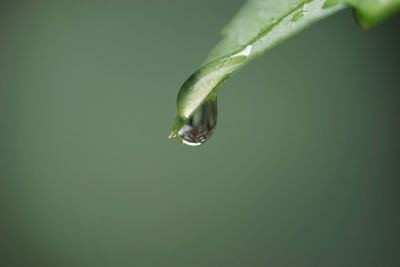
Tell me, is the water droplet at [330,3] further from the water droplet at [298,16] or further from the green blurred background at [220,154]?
the green blurred background at [220,154]

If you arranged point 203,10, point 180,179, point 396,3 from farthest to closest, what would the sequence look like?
point 203,10, point 180,179, point 396,3

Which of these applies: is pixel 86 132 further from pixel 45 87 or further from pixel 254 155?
pixel 254 155

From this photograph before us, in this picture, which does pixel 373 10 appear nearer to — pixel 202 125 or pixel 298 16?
pixel 298 16

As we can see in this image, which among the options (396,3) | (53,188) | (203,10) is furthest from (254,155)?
(396,3)

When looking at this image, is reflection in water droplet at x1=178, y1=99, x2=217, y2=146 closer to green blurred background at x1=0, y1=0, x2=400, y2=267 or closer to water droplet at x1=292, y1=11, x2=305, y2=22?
water droplet at x1=292, y1=11, x2=305, y2=22

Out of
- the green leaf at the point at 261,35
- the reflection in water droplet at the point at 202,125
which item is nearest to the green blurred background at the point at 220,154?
the reflection in water droplet at the point at 202,125

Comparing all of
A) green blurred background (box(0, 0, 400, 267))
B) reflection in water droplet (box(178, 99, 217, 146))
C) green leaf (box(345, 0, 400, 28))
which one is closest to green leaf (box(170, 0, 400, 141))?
green leaf (box(345, 0, 400, 28))

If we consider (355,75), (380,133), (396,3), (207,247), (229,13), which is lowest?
(396,3)
